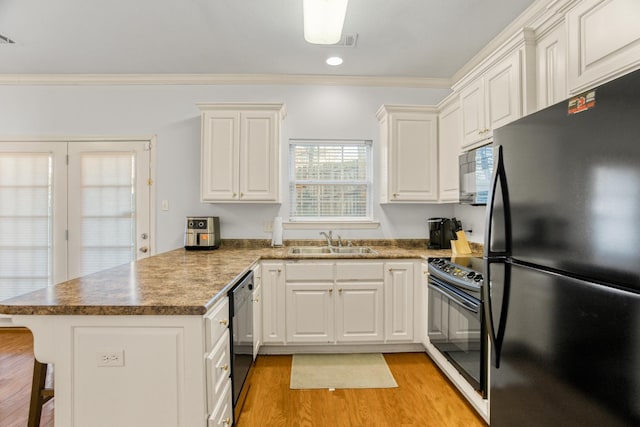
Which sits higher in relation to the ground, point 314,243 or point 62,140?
point 62,140

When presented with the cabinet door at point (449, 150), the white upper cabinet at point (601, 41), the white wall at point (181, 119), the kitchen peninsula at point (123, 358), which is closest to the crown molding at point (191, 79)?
the white wall at point (181, 119)

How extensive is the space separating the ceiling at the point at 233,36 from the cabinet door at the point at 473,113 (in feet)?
1.66

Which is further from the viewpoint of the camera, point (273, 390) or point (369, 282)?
point (369, 282)

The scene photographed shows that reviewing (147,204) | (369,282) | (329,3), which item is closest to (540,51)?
(329,3)

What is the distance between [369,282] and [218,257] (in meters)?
1.29

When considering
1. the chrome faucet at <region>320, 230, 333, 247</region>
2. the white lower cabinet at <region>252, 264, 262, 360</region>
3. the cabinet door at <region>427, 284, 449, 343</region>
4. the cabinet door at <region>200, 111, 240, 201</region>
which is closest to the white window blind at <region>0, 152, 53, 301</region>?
the cabinet door at <region>200, 111, 240, 201</region>

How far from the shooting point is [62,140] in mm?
3402

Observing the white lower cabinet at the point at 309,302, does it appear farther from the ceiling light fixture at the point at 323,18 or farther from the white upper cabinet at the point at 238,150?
the ceiling light fixture at the point at 323,18

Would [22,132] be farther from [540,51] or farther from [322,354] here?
[540,51]

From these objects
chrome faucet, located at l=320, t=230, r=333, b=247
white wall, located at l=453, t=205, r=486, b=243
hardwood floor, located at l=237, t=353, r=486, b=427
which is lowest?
hardwood floor, located at l=237, t=353, r=486, b=427

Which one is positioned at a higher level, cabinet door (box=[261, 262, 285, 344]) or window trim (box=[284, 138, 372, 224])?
window trim (box=[284, 138, 372, 224])

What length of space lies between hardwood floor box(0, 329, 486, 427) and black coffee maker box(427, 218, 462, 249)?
3.78ft

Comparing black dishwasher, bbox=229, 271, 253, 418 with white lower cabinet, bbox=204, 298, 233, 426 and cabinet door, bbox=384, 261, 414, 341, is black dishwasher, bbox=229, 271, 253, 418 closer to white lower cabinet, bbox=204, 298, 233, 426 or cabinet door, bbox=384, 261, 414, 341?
white lower cabinet, bbox=204, 298, 233, 426

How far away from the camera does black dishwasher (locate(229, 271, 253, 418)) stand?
179 centimetres
